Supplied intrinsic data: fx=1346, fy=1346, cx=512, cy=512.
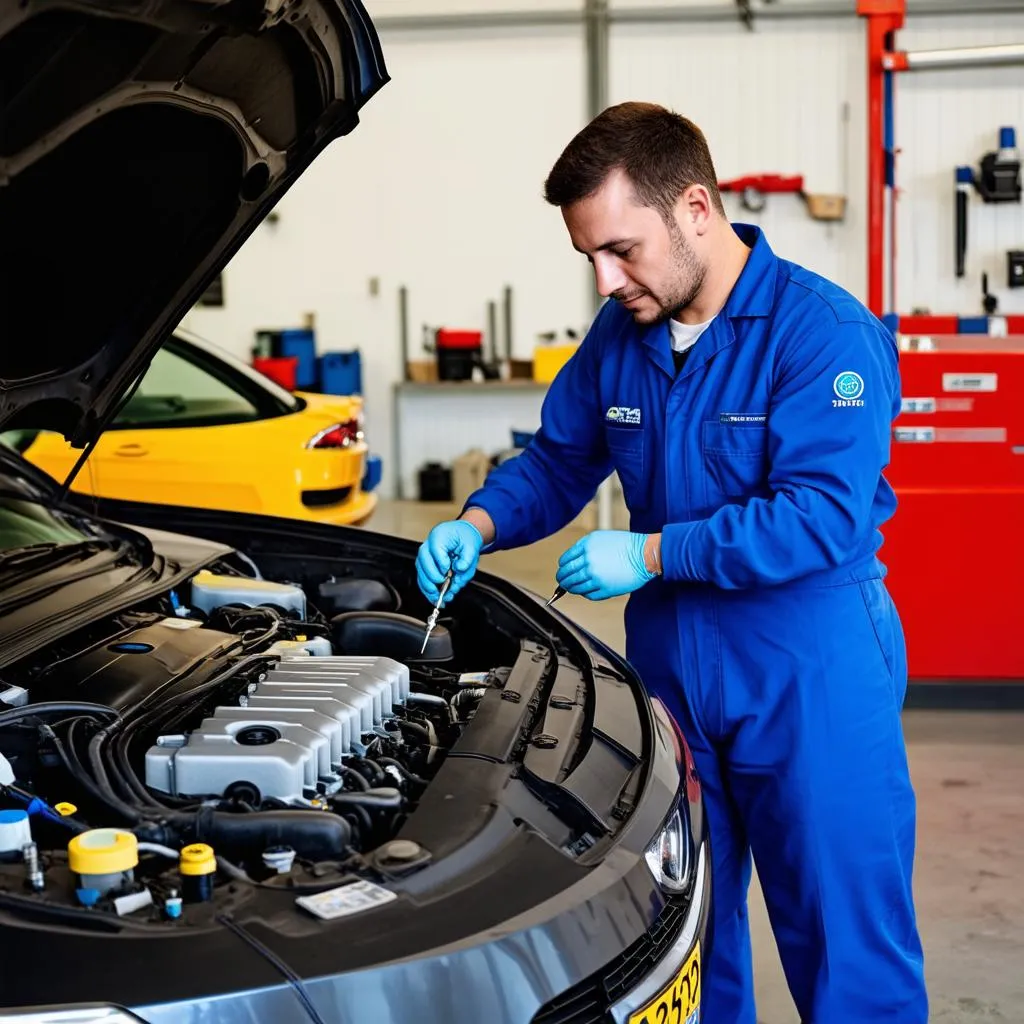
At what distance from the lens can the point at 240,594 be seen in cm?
253

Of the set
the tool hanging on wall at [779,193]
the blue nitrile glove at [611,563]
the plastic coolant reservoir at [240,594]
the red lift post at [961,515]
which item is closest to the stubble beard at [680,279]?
the blue nitrile glove at [611,563]

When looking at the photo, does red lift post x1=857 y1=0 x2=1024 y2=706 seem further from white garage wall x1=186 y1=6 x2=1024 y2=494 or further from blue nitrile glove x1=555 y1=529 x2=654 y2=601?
white garage wall x1=186 y1=6 x2=1024 y2=494

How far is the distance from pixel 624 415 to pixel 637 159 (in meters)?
0.45

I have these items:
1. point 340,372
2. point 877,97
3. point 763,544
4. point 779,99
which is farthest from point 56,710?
point 779,99

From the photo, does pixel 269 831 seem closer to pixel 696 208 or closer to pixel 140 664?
pixel 140 664

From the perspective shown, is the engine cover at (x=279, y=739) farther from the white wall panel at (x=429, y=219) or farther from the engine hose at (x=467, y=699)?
the white wall panel at (x=429, y=219)

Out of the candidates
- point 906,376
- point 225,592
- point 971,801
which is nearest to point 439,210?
point 906,376

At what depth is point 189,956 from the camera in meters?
1.25

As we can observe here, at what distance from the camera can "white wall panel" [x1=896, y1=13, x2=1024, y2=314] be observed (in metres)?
8.49

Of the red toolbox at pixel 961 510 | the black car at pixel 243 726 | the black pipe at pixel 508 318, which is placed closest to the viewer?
the black car at pixel 243 726

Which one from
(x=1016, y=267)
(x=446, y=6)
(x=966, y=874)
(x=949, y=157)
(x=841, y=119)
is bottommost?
(x=966, y=874)

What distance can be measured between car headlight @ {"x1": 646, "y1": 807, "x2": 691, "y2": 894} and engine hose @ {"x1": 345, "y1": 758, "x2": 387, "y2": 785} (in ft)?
1.18

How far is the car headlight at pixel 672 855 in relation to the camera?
5.40ft

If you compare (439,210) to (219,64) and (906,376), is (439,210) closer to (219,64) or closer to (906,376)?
(906,376)
